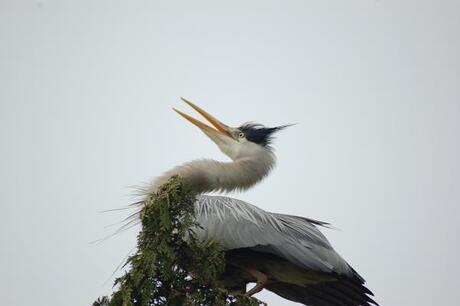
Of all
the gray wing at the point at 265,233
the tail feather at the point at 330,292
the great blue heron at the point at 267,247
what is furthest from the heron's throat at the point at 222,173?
the tail feather at the point at 330,292

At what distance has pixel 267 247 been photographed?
6215 mm

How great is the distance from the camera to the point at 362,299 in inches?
255

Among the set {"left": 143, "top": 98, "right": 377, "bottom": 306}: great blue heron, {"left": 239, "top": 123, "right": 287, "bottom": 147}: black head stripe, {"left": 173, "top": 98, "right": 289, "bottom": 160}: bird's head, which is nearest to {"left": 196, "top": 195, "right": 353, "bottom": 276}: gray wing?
{"left": 143, "top": 98, "right": 377, "bottom": 306}: great blue heron

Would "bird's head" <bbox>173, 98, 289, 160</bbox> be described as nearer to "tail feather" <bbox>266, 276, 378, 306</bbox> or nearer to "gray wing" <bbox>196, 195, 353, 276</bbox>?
"gray wing" <bbox>196, 195, 353, 276</bbox>

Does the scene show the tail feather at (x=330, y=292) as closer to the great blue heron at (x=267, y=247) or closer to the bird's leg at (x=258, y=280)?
the great blue heron at (x=267, y=247)

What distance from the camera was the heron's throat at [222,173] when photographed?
659cm

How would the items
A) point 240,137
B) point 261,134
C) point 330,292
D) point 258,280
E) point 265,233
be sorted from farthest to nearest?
point 240,137, point 261,134, point 330,292, point 265,233, point 258,280

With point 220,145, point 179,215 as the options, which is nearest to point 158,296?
point 179,215

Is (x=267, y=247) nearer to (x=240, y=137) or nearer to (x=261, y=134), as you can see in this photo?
(x=261, y=134)

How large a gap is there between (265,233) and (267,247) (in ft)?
0.77

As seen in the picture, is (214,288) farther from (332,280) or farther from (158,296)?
(332,280)

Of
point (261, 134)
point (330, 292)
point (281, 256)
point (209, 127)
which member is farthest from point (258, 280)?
point (209, 127)

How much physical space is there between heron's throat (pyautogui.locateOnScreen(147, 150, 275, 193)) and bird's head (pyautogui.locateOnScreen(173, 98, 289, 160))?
0.28m

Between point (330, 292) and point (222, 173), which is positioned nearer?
point (330, 292)
